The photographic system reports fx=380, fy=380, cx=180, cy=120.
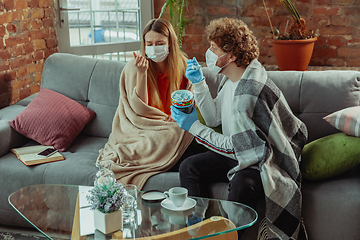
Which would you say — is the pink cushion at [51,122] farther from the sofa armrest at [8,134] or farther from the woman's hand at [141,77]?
the woman's hand at [141,77]

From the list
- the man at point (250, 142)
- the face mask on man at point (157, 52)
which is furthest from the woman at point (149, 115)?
the man at point (250, 142)

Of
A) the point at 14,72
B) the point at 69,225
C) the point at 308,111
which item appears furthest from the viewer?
the point at 14,72

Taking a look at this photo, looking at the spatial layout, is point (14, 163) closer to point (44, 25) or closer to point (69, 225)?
point (69, 225)

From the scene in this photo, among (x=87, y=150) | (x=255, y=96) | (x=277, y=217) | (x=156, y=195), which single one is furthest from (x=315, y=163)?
(x=87, y=150)

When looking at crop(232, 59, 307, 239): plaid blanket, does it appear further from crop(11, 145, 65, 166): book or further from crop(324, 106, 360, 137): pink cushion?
crop(11, 145, 65, 166): book

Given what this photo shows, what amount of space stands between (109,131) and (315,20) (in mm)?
2117

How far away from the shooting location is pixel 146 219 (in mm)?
1382

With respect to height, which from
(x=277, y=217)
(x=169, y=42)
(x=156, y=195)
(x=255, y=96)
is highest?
(x=169, y=42)

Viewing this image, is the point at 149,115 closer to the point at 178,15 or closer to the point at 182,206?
the point at 182,206

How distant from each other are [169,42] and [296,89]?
2.40ft

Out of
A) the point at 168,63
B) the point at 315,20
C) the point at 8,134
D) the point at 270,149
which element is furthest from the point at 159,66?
the point at 315,20

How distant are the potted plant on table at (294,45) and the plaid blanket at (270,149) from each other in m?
1.55

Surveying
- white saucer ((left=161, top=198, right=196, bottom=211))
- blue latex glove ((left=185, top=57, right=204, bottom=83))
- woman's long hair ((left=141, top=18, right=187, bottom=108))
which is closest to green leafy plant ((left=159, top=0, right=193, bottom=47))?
woman's long hair ((left=141, top=18, right=187, bottom=108))

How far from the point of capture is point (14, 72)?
269cm
